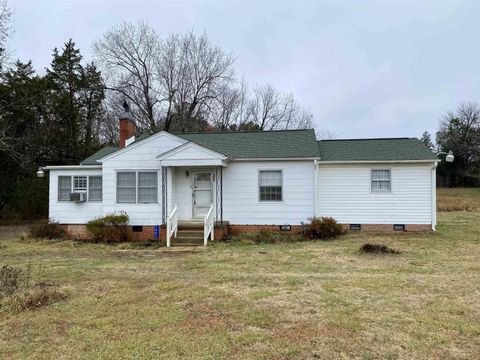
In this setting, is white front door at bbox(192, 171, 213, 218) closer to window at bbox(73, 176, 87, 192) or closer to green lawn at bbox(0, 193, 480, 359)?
window at bbox(73, 176, 87, 192)

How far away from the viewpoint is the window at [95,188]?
15961mm

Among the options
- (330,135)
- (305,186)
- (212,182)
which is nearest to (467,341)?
(305,186)

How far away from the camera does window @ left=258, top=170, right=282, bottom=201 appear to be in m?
15.3

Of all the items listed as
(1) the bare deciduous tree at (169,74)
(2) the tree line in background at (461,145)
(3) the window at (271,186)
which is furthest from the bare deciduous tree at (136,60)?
(2) the tree line in background at (461,145)

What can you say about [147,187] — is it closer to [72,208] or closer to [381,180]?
[72,208]

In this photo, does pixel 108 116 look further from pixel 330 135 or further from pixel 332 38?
pixel 330 135

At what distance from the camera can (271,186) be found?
15.4 m

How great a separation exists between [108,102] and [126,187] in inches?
897

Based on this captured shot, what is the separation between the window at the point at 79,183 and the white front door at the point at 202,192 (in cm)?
456

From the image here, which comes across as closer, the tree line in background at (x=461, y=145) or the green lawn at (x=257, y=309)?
Result: the green lawn at (x=257, y=309)

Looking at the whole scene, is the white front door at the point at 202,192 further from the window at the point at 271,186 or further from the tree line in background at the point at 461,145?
the tree line in background at the point at 461,145

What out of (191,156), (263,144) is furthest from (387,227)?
(191,156)

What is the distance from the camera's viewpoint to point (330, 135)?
5441 centimetres

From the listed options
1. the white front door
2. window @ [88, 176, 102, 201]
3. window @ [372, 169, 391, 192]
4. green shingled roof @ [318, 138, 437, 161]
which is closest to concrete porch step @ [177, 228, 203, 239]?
the white front door
